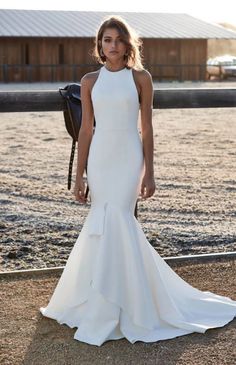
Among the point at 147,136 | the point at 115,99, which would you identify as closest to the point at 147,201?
the point at 147,136

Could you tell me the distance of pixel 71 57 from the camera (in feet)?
131

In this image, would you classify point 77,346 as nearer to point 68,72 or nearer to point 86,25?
point 68,72

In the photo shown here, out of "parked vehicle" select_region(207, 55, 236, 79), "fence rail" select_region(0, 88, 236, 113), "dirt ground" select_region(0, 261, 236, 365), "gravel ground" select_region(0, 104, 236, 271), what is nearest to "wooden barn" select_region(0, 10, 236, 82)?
"parked vehicle" select_region(207, 55, 236, 79)

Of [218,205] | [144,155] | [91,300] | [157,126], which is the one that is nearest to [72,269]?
[91,300]

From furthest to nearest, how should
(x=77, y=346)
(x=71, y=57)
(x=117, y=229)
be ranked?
(x=71, y=57) < (x=117, y=229) < (x=77, y=346)

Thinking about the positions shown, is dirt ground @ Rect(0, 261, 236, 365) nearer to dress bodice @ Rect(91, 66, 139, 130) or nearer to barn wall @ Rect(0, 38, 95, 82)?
dress bodice @ Rect(91, 66, 139, 130)

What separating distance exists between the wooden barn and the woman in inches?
1338

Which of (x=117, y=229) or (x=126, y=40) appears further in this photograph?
(x=117, y=229)

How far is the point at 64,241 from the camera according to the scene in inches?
257

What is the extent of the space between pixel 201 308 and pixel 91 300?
68 centimetres

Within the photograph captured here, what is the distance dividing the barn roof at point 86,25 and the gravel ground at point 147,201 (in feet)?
80.2

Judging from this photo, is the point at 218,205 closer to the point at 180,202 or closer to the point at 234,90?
the point at 180,202

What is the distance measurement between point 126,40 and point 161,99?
4.38 ft

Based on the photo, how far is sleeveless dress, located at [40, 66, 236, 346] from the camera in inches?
155
